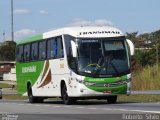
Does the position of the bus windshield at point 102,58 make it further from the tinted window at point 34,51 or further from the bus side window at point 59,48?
the tinted window at point 34,51

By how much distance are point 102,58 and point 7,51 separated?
12956 cm

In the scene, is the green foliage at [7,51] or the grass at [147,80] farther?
the green foliage at [7,51]

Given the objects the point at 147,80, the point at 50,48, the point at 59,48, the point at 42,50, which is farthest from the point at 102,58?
the point at 147,80

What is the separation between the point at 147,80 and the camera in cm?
4753

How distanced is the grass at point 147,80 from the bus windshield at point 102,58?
2062 centimetres

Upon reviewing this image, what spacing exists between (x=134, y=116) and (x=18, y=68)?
63.8 feet

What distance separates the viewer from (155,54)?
8138 cm

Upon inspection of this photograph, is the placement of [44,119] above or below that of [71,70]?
below

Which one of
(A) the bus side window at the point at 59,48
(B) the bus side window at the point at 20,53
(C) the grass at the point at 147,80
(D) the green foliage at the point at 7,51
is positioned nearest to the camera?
(A) the bus side window at the point at 59,48

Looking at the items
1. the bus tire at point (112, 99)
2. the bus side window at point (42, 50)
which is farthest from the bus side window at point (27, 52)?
the bus tire at point (112, 99)

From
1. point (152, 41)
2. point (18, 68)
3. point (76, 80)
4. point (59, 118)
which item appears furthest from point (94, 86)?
point (152, 41)

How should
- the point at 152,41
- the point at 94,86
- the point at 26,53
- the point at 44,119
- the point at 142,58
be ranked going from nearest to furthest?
the point at 44,119, the point at 94,86, the point at 26,53, the point at 142,58, the point at 152,41

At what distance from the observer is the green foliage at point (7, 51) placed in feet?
490

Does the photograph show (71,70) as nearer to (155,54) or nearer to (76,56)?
(76,56)
